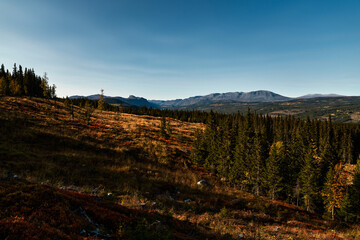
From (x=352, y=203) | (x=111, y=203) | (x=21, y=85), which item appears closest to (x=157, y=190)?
(x=111, y=203)

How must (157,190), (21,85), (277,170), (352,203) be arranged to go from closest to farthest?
1. (157,190)
2. (352,203)
3. (277,170)
4. (21,85)

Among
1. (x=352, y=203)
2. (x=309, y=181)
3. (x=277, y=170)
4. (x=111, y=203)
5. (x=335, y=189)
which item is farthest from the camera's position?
(x=309, y=181)

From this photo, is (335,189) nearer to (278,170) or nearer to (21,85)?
(278,170)

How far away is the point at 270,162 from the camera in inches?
1202

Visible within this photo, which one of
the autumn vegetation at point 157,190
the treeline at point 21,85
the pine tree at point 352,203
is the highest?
the treeline at point 21,85

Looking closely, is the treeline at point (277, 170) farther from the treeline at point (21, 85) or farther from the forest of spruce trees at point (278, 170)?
the treeline at point (21, 85)

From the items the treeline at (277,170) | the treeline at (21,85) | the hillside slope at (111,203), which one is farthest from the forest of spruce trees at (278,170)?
the treeline at (21,85)

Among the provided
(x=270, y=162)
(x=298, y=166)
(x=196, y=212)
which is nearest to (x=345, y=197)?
(x=298, y=166)

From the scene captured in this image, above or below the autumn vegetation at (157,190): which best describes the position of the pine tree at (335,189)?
below

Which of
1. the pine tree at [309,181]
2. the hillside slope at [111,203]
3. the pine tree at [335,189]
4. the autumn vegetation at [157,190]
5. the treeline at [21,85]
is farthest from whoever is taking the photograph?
the treeline at [21,85]

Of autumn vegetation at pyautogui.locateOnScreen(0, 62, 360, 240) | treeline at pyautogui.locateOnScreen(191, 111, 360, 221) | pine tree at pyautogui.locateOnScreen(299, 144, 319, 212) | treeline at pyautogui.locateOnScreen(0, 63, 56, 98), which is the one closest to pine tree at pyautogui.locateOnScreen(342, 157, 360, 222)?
treeline at pyautogui.locateOnScreen(191, 111, 360, 221)

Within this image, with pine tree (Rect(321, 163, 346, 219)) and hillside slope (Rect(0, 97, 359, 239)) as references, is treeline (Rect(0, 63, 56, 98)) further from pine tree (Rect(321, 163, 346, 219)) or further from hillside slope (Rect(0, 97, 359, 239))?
pine tree (Rect(321, 163, 346, 219))

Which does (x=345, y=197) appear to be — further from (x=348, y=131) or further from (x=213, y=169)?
(x=348, y=131)

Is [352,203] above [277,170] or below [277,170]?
below
